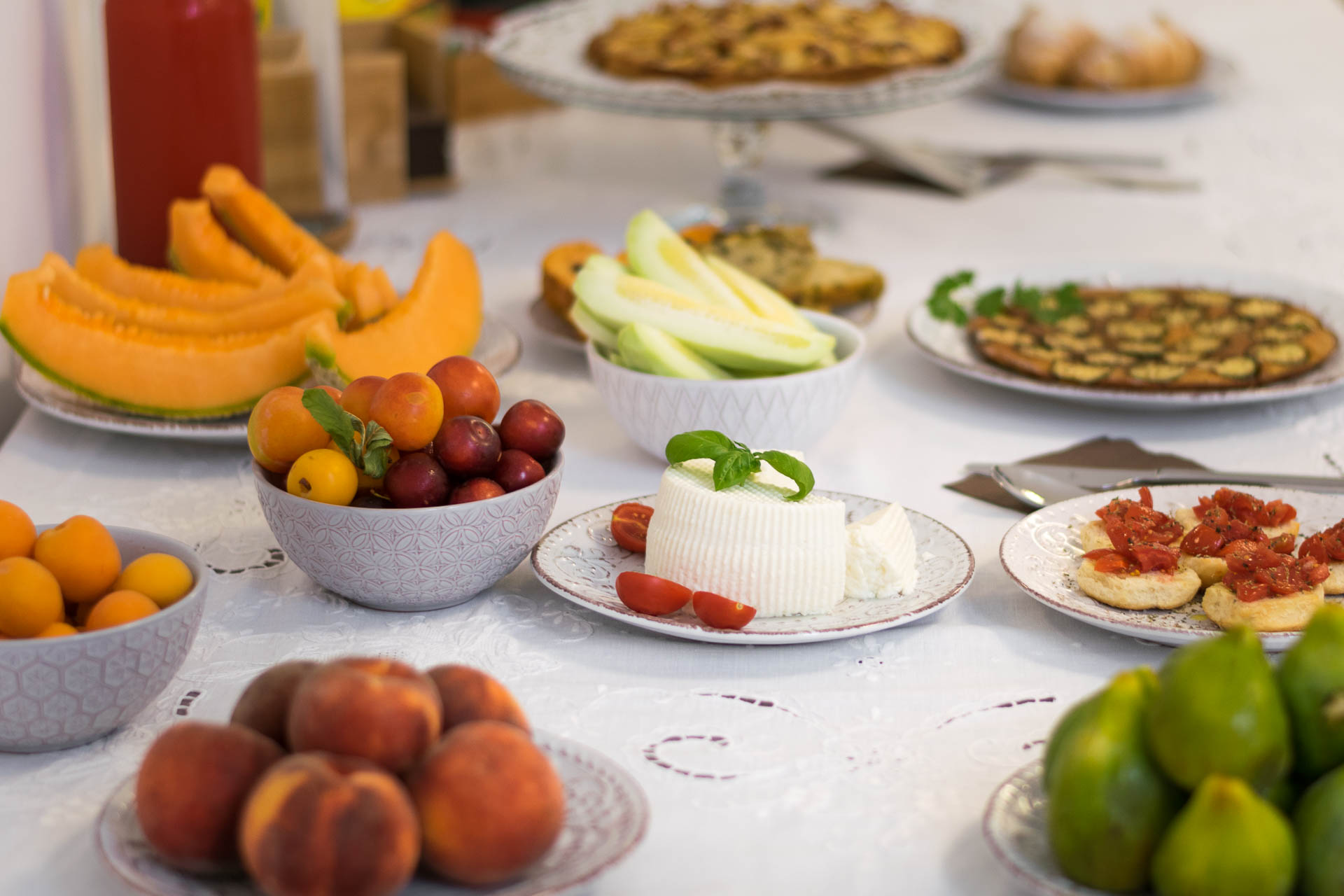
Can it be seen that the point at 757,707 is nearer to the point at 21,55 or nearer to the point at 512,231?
the point at 21,55

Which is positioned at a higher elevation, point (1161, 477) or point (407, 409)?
point (407, 409)

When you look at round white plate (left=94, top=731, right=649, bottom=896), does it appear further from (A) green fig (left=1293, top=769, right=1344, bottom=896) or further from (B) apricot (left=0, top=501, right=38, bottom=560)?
(A) green fig (left=1293, top=769, right=1344, bottom=896)

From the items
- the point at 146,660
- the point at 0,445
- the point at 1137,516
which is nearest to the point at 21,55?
the point at 0,445

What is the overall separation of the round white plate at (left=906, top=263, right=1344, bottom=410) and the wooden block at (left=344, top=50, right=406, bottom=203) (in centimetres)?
94

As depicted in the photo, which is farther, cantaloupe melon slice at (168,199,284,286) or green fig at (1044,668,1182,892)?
cantaloupe melon slice at (168,199,284,286)

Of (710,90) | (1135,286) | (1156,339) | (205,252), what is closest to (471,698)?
(205,252)

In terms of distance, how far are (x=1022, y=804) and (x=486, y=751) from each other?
28cm

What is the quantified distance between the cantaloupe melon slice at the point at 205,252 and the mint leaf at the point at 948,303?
725mm

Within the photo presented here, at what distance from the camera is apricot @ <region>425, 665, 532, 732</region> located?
670 millimetres

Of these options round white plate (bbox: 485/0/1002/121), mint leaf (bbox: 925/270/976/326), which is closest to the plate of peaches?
mint leaf (bbox: 925/270/976/326)

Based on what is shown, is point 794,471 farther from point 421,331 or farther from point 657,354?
point 421,331

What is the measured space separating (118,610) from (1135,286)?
1306 millimetres

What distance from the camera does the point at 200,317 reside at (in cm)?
132

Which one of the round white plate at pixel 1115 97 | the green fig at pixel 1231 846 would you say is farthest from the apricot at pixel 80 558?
the round white plate at pixel 1115 97
